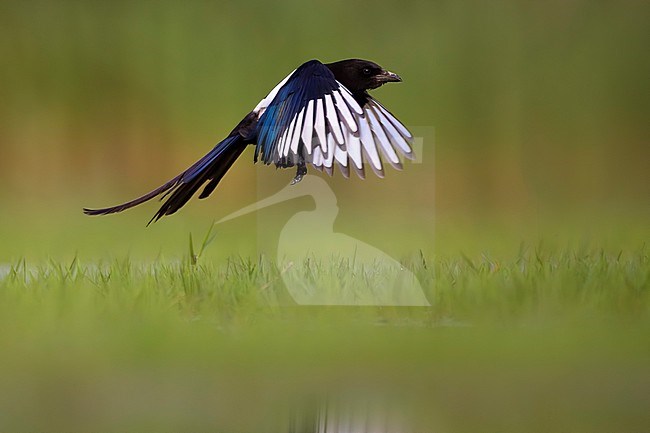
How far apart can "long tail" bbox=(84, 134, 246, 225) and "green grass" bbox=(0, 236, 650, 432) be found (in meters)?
0.15

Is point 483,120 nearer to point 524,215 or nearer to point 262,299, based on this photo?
point 524,215

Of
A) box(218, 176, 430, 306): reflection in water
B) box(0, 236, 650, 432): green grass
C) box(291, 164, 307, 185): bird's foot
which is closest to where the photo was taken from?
box(0, 236, 650, 432): green grass

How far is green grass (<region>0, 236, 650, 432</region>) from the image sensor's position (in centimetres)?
140

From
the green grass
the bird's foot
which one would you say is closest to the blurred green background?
the bird's foot

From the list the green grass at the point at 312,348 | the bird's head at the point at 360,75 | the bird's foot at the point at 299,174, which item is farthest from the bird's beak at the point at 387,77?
the green grass at the point at 312,348

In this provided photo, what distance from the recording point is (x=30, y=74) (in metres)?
1.82

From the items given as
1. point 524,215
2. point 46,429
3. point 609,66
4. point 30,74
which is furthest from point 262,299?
point 609,66

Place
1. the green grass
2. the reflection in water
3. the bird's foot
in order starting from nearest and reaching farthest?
the green grass → the reflection in water → the bird's foot

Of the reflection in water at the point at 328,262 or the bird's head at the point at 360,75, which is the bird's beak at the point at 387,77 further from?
the reflection in water at the point at 328,262

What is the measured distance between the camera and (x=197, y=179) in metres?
1.72

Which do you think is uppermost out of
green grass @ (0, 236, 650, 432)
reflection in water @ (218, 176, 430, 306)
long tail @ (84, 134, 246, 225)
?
long tail @ (84, 134, 246, 225)

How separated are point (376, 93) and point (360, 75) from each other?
0.06m

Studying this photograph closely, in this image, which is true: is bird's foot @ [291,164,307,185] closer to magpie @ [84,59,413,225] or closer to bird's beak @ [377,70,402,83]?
magpie @ [84,59,413,225]

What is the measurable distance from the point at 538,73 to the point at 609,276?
0.47m
